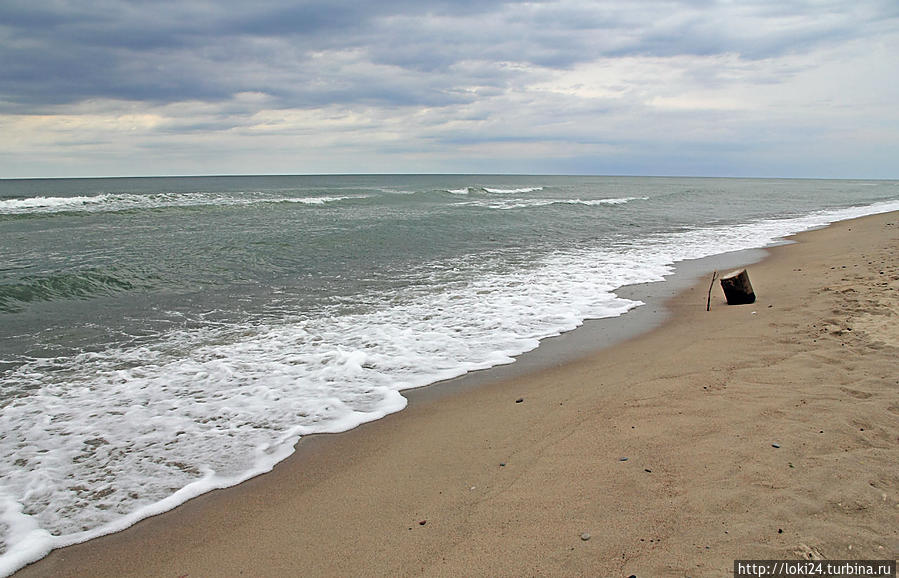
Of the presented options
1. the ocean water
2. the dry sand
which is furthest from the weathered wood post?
the dry sand

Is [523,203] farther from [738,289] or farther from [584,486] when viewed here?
[584,486]

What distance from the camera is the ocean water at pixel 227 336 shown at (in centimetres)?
378

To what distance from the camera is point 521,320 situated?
7652mm

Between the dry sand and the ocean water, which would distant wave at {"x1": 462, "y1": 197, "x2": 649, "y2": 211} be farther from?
the dry sand

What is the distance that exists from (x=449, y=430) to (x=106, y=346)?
4.97 m

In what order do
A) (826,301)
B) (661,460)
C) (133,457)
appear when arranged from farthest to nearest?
1. (826,301)
2. (133,457)
3. (661,460)

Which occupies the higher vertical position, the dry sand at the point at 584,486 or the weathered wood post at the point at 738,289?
the weathered wood post at the point at 738,289

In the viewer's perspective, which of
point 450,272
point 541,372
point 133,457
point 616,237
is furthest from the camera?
point 616,237

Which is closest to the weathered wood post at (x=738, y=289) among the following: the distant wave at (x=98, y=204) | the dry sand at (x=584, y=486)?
the dry sand at (x=584, y=486)

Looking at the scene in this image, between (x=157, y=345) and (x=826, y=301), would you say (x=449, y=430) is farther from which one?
(x=826, y=301)

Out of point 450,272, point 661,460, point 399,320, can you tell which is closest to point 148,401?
point 399,320

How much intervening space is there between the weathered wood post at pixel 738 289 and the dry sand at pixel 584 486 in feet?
8.81

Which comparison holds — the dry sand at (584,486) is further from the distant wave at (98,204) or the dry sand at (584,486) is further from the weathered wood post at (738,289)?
the distant wave at (98,204)

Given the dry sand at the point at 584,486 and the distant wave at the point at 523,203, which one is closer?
the dry sand at the point at 584,486
